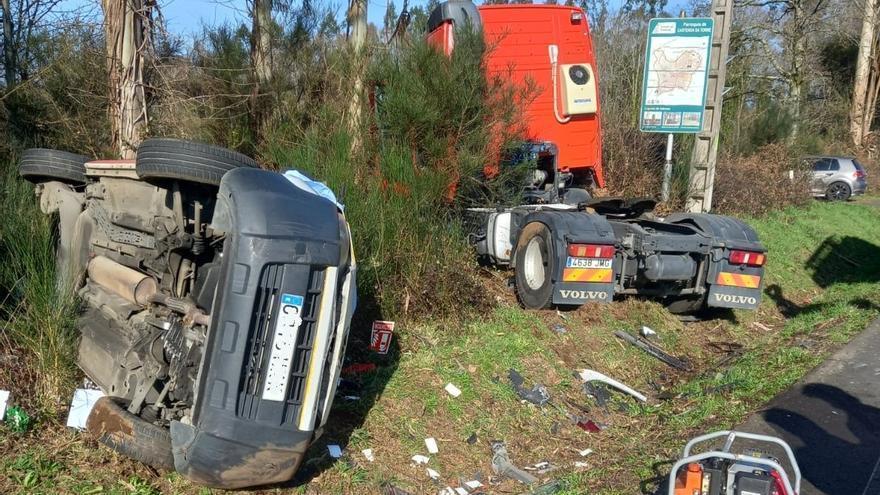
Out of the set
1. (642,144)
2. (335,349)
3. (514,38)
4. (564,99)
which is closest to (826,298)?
(642,144)

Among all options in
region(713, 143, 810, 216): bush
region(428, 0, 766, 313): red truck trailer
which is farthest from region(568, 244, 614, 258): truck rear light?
region(713, 143, 810, 216): bush

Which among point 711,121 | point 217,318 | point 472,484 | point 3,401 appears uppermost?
point 711,121

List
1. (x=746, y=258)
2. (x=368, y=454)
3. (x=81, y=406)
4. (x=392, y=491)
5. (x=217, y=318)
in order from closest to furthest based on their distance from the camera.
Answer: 1. (x=217, y=318)
2. (x=81, y=406)
3. (x=392, y=491)
4. (x=368, y=454)
5. (x=746, y=258)

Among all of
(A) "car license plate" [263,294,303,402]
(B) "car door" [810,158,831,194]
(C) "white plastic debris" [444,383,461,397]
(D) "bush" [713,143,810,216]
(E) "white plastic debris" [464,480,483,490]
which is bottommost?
(E) "white plastic debris" [464,480,483,490]

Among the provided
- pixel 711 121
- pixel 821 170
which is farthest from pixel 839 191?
pixel 711 121

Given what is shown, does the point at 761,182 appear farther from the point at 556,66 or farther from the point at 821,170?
Answer: the point at 821,170

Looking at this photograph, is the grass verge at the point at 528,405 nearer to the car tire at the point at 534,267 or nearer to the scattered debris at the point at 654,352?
the scattered debris at the point at 654,352

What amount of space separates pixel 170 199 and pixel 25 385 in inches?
52.8

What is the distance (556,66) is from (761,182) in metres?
8.98

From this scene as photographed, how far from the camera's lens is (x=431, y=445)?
4.64 metres

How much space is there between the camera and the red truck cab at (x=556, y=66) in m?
9.01

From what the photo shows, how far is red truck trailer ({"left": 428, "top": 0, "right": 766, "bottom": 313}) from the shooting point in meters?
6.86

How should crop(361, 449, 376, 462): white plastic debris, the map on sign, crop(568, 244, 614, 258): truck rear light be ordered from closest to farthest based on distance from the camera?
1. crop(361, 449, 376, 462): white plastic debris
2. crop(568, 244, 614, 258): truck rear light
3. the map on sign

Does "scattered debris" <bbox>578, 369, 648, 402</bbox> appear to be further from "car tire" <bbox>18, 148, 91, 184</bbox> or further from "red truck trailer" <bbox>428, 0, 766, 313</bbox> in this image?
"car tire" <bbox>18, 148, 91, 184</bbox>
